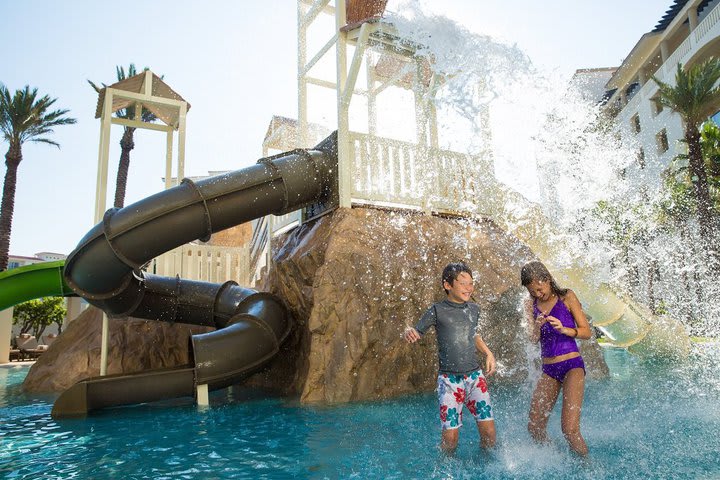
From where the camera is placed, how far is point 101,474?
10.5 feet

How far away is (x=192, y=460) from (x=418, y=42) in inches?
274

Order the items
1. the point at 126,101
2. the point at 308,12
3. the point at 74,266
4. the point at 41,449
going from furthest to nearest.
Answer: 1. the point at 308,12
2. the point at 126,101
3. the point at 74,266
4. the point at 41,449

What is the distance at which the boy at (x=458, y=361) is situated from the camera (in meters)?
3.26

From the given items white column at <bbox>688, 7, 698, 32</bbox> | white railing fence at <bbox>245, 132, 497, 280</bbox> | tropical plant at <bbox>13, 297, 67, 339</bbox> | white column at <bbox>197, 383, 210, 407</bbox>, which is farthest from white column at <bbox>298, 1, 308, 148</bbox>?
white column at <bbox>688, 7, 698, 32</bbox>

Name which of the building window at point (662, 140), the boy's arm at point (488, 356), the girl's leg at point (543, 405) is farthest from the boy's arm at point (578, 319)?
the building window at point (662, 140)

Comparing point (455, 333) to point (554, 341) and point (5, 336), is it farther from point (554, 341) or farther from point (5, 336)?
point (5, 336)

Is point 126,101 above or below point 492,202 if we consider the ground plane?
above

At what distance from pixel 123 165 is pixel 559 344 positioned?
25.1 m

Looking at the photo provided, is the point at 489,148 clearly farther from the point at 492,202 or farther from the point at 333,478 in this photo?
the point at 333,478

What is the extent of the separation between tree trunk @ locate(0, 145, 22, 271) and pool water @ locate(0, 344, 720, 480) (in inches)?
684

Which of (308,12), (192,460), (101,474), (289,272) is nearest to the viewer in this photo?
(101,474)

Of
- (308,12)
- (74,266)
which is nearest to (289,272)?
(74,266)

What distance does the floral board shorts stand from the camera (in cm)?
324

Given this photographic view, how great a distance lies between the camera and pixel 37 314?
26.7m
